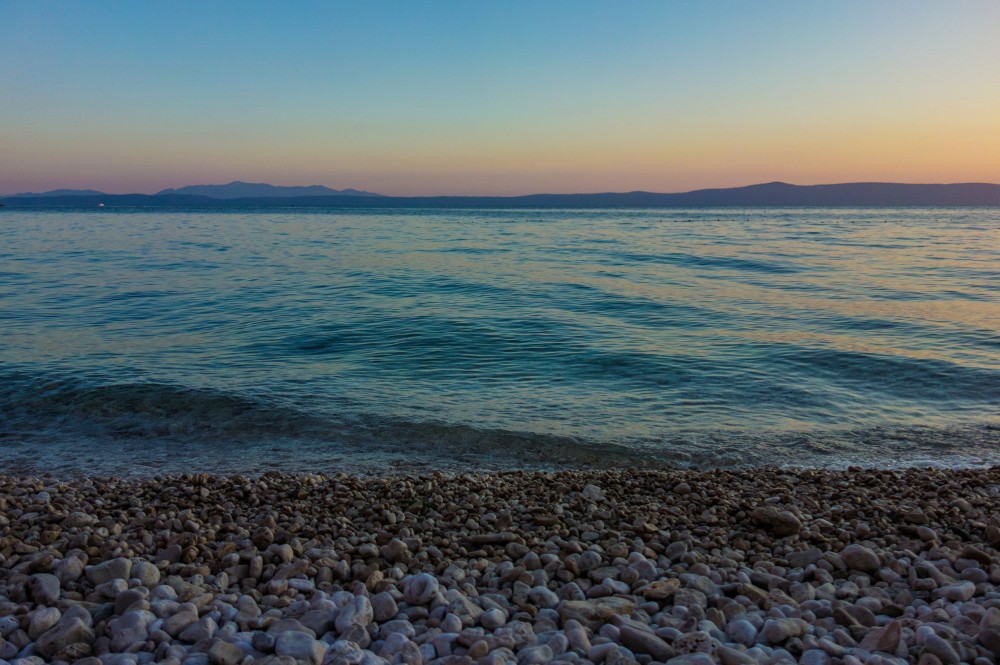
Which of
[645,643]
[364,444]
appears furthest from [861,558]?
[364,444]

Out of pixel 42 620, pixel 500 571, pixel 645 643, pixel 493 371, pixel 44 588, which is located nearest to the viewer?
pixel 645 643

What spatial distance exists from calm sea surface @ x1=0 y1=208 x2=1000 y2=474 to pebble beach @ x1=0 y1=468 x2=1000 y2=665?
1943 mm

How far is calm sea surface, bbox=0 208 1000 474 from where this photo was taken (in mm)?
8281

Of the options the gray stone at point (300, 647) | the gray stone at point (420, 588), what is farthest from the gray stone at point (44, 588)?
the gray stone at point (420, 588)

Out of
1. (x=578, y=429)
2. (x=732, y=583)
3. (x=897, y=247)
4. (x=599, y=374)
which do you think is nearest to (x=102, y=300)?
(x=599, y=374)

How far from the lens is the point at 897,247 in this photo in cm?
4025

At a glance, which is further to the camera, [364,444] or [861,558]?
[364,444]

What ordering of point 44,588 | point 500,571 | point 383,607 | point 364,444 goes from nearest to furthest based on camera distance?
point 383,607, point 44,588, point 500,571, point 364,444

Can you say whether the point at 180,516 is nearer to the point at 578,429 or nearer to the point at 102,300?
the point at 578,429

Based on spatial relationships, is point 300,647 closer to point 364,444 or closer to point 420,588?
point 420,588

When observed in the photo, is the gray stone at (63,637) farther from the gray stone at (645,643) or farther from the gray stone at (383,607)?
the gray stone at (645,643)

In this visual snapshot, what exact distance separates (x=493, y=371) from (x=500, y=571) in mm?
7720

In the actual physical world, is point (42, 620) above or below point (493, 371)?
above

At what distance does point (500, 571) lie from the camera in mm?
4387
